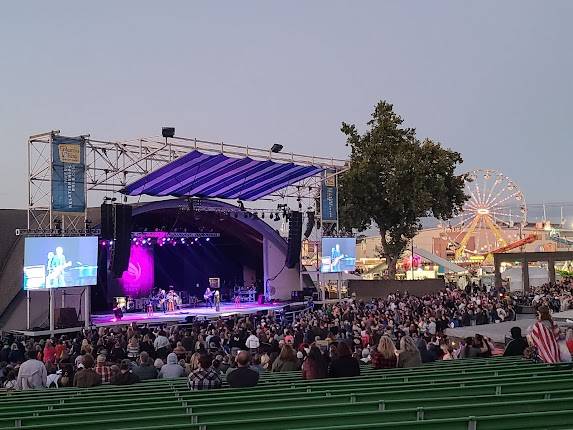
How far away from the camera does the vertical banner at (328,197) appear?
26562mm

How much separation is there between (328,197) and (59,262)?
532 inches

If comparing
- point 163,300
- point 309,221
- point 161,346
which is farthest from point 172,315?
point 161,346

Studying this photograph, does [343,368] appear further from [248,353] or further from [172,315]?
[172,315]

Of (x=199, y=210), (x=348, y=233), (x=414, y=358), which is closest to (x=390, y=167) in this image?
(x=348, y=233)

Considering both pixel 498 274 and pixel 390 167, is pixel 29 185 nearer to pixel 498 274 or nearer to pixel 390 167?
pixel 390 167

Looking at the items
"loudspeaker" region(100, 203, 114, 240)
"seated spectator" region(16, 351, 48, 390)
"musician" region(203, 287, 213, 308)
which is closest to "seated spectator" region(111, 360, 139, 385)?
"seated spectator" region(16, 351, 48, 390)

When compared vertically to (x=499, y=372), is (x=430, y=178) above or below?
above

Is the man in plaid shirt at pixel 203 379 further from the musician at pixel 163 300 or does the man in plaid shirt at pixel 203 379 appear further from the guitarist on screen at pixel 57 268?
the musician at pixel 163 300

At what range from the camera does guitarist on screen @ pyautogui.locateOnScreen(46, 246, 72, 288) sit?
16.3m

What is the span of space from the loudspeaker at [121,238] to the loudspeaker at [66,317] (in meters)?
2.03

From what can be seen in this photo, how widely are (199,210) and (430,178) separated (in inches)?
499

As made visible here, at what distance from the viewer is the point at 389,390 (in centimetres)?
455

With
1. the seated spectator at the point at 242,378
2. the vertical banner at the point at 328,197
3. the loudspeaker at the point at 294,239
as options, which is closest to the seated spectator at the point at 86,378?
the seated spectator at the point at 242,378

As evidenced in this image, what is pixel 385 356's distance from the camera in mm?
6734
